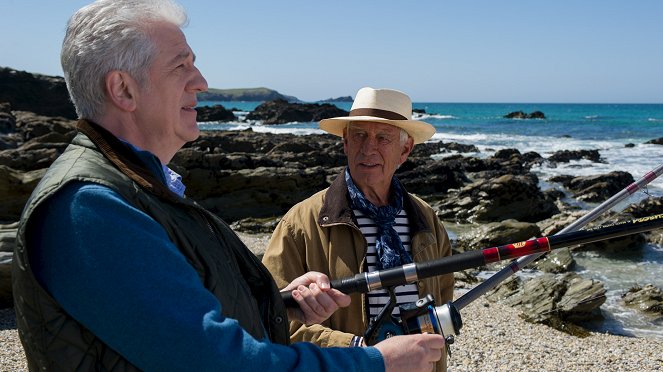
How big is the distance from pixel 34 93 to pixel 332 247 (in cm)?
5285

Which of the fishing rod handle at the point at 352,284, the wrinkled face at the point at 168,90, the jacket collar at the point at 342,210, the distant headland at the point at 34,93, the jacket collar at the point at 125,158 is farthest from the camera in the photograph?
the distant headland at the point at 34,93

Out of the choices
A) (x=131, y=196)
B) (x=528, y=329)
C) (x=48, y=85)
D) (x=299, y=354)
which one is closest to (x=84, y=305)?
(x=131, y=196)

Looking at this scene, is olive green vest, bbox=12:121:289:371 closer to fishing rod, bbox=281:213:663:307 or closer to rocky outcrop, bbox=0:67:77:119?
fishing rod, bbox=281:213:663:307

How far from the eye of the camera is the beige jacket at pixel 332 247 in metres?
3.34

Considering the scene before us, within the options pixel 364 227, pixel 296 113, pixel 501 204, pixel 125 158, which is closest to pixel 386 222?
pixel 364 227

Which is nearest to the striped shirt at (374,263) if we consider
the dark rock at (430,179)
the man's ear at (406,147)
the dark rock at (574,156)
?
the man's ear at (406,147)

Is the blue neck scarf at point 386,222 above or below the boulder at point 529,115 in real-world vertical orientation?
above

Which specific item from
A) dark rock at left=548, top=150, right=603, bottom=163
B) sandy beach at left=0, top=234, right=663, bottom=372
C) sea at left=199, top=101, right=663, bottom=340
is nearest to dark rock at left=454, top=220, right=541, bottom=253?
sea at left=199, top=101, right=663, bottom=340

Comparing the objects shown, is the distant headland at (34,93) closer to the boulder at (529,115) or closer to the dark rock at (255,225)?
the dark rock at (255,225)

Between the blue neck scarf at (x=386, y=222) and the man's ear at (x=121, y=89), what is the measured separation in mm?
1879

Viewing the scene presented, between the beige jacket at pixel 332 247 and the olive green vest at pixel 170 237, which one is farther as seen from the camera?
the beige jacket at pixel 332 247

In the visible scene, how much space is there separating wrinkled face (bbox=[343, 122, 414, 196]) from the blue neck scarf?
0.25 feet

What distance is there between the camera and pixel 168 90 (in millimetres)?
1823

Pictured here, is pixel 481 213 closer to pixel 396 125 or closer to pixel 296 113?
pixel 396 125
